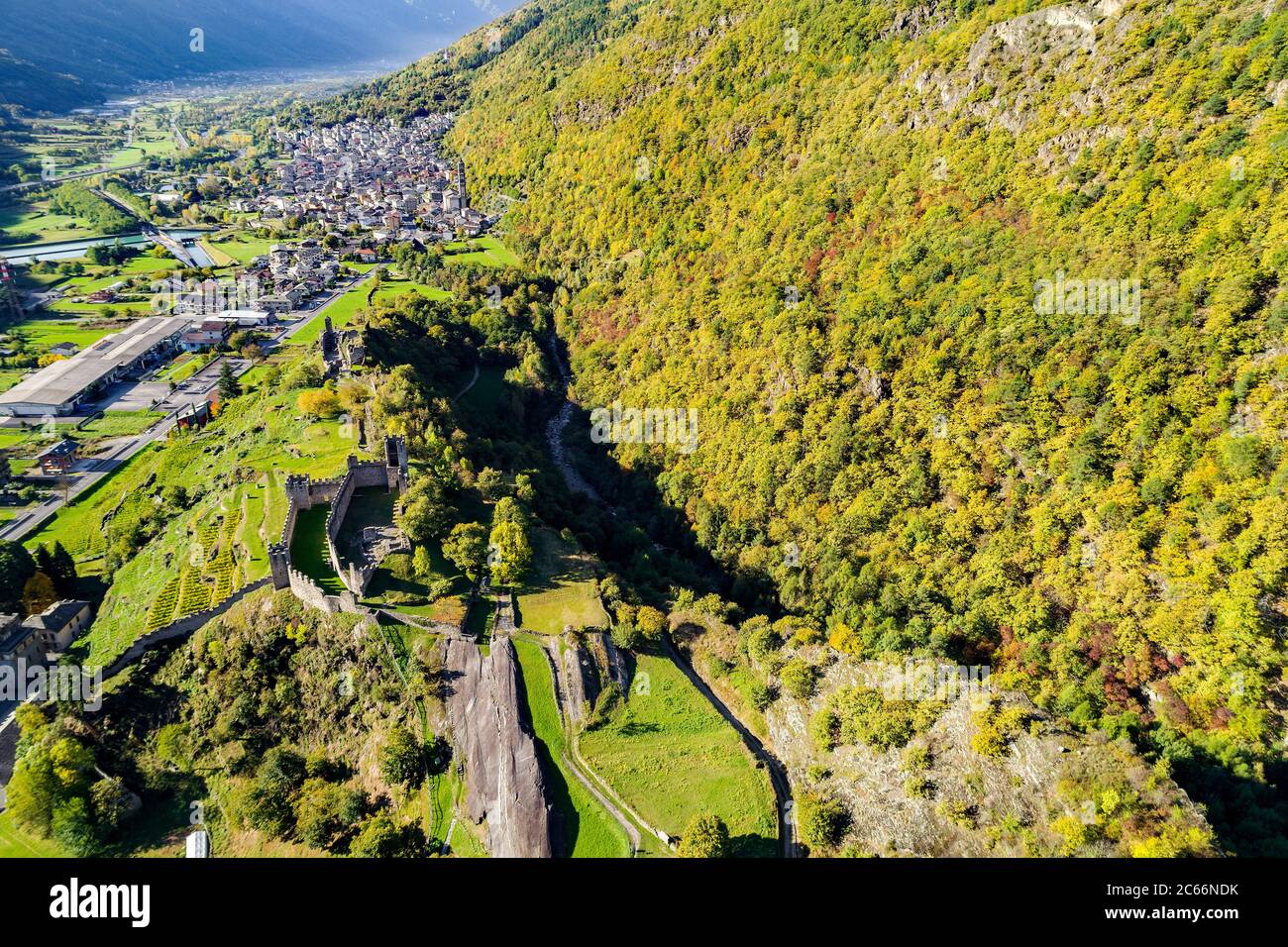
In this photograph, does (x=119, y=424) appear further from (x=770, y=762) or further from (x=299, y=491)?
(x=770, y=762)

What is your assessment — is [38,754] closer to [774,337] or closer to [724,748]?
[724,748]

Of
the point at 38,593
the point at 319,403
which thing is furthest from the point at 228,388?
the point at 38,593

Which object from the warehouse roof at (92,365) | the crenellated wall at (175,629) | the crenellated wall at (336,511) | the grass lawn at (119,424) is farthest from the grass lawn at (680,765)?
the warehouse roof at (92,365)

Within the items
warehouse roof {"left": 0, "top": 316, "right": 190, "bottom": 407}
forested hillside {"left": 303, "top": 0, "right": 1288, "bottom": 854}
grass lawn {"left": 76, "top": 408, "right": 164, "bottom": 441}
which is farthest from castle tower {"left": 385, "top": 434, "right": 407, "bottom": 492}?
warehouse roof {"left": 0, "top": 316, "right": 190, "bottom": 407}

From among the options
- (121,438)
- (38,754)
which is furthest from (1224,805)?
(121,438)

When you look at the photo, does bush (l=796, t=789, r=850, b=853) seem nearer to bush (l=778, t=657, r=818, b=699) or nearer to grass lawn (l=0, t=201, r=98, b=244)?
bush (l=778, t=657, r=818, b=699)
